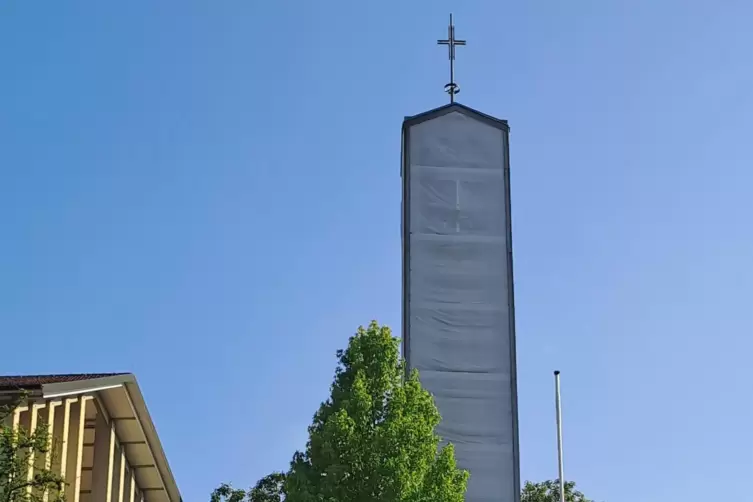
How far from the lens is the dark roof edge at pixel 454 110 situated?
57469 millimetres

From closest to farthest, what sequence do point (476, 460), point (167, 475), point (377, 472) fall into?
point (377, 472) < point (167, 475) < point (476, 460)

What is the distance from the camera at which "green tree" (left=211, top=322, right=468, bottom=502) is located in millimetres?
30578

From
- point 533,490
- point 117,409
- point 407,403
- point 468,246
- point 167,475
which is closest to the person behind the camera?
point 407,403

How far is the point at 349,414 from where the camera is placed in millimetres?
31844

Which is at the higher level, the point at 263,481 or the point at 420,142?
the point at 420,142

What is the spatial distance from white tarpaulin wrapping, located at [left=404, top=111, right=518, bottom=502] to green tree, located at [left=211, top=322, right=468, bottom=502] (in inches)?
730

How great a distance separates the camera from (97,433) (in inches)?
1415

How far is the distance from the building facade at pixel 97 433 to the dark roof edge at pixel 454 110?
24359mm

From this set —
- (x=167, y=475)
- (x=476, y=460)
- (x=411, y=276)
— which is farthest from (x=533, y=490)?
(x=167, y=475)

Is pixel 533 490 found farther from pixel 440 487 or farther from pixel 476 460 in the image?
pixel 440 487

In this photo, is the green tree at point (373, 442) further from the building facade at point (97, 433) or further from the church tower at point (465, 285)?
the church tower at point (465, 285)

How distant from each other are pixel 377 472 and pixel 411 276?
23984mm

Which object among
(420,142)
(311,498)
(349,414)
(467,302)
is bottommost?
(311,498)

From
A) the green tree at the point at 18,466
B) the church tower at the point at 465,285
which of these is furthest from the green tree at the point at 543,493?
the green tree at the point at 18,466
